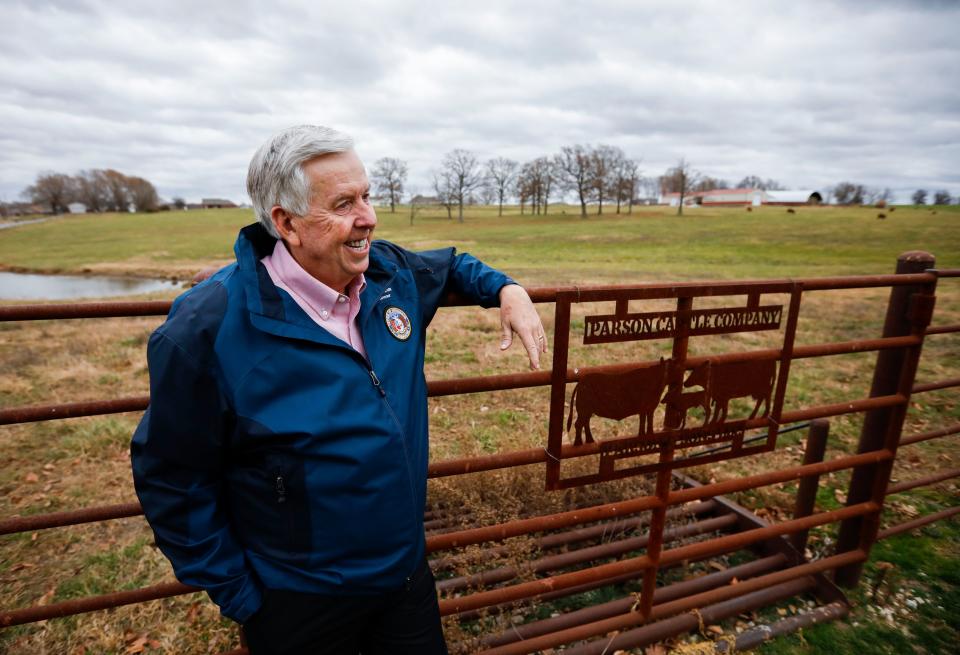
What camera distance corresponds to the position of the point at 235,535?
1.65 metres

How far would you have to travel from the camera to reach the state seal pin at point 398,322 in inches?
68.7

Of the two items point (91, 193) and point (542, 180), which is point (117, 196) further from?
point (542, 180)

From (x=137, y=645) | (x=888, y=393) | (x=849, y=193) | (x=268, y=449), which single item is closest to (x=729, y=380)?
(x=888, y=393)

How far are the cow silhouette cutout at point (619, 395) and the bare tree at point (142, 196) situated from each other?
125062mm

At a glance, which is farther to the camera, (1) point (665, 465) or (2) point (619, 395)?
(1) point (665, 465)

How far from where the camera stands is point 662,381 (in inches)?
87.7

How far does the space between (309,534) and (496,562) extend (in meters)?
2.09

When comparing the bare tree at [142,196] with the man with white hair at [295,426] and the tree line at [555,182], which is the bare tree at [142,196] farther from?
the man with white hair at [295,426]

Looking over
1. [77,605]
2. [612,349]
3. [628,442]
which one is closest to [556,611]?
[628,442]

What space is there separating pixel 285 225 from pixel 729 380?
1883 millimetres

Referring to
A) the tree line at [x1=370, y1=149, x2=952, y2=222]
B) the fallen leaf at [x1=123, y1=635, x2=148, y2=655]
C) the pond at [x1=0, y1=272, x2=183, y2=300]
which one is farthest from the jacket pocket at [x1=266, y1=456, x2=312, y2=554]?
the tree line at [x1=370, y1=149, x2=952, y2=222]

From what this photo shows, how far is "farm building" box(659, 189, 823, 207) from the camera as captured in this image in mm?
105312

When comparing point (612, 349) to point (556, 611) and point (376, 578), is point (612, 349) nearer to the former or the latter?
point (556, 611)

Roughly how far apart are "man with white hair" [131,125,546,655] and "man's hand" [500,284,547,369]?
0.37 m
